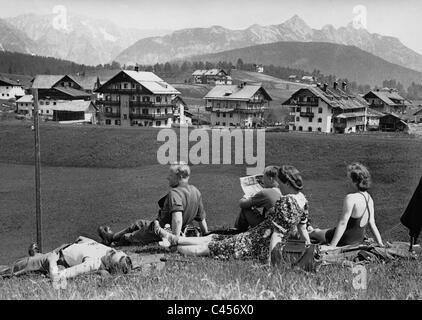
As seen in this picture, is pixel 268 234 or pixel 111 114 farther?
pixel 111 114

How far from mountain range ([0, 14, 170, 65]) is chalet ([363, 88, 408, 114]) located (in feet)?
112

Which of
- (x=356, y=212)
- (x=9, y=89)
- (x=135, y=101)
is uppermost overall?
(x=9, y=89)

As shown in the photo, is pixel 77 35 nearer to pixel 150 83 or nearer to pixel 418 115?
pixel 150 83

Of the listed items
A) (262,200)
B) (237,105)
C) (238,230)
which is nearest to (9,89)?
(237,105)

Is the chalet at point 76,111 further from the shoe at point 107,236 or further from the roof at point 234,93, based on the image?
the shoe at point 107,236

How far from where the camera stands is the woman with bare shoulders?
7305 mm

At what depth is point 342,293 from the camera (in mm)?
4801

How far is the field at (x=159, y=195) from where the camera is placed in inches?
201

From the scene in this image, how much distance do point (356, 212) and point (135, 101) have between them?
32429 millimetres

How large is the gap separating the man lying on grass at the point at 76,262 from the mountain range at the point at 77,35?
1166 centimetres

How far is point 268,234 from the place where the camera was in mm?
7113

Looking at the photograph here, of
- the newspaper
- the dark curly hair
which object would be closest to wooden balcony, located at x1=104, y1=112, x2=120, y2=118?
the newspaper
